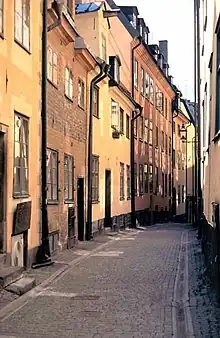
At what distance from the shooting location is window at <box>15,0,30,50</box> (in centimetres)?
1125

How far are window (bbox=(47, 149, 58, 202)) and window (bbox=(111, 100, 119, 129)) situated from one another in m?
9.39

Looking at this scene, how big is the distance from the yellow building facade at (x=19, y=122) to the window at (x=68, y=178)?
11.7ft

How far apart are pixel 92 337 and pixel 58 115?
29.4 ft

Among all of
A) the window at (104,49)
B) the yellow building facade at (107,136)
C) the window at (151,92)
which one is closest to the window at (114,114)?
the yellow building facade at (107,136)

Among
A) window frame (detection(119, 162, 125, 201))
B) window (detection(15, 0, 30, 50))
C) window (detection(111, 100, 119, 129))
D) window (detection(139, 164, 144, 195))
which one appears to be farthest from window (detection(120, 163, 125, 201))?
window (detection(15, 0, 30, 50))

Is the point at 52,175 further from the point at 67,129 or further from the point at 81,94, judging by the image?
the point at 81,94

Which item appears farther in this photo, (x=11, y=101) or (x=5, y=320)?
(x=11, y=101)

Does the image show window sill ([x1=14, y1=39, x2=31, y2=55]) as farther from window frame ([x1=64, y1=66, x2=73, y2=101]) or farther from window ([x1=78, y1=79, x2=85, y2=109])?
window ([x1=78, y1=79, x2=85, y2=109])

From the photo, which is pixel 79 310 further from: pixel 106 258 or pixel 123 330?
pixel 106 258

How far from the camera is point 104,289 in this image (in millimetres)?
10250

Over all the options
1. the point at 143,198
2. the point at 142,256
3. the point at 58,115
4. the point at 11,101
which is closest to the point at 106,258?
the point at 142,256

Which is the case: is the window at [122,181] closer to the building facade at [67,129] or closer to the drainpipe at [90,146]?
the drainpipe at [90,146]

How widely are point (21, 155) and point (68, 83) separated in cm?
539

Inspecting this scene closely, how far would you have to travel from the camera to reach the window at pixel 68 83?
53.4 ft
